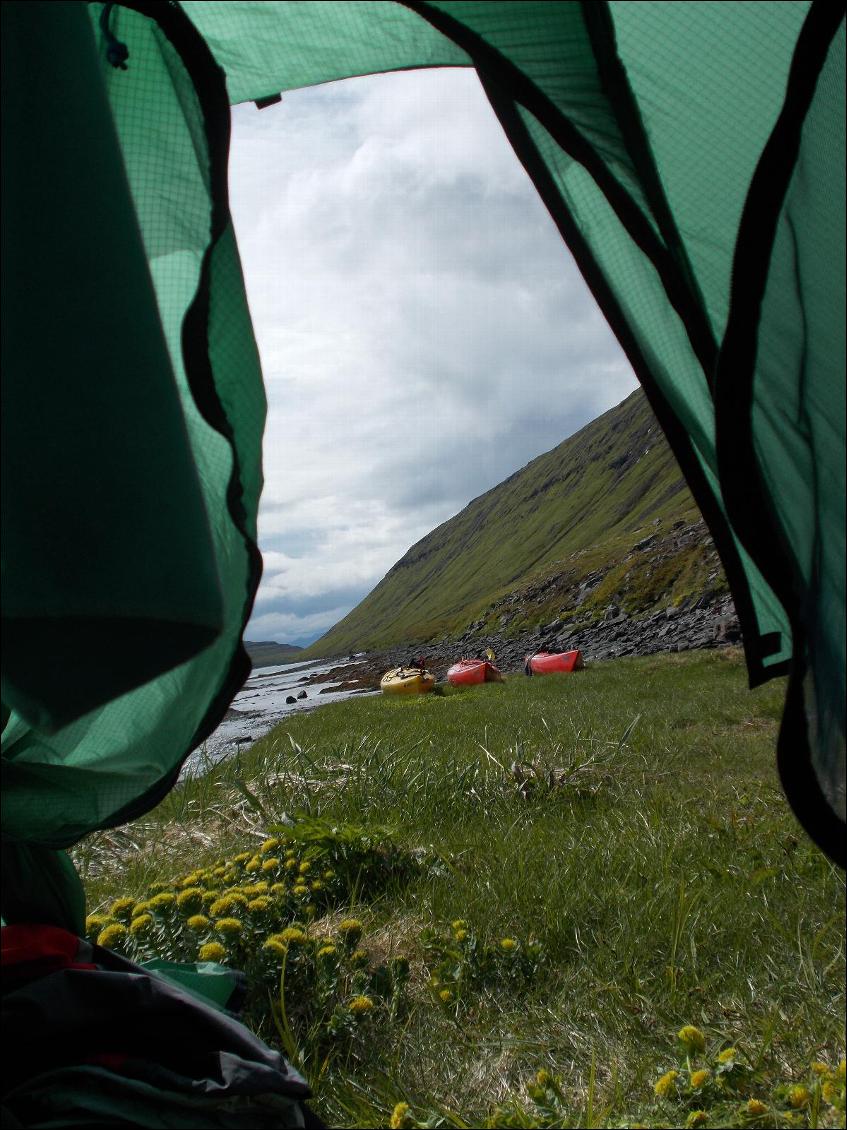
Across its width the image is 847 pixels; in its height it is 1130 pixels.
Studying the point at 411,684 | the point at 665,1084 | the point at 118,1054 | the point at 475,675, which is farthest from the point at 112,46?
the point at 411,684

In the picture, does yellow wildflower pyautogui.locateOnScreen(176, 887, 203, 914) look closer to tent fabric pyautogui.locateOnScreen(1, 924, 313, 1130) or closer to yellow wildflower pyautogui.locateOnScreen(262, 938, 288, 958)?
yellow wildflower pyautogui.locateOnScreen(262, 938, 288, 958)

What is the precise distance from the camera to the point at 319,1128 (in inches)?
65.7

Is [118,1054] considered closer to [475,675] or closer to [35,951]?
[35,951]

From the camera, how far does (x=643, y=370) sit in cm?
196

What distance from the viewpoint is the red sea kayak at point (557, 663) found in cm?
2412

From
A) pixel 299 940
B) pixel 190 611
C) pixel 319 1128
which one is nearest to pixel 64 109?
pixel 190 611

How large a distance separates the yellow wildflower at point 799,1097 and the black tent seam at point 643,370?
91 centimetres

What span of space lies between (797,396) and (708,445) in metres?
0.31

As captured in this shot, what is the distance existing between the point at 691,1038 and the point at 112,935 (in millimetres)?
1766

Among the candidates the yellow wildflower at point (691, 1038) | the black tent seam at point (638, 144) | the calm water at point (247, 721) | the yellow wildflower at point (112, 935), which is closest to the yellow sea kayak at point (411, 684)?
the calm water at point (247, 721)

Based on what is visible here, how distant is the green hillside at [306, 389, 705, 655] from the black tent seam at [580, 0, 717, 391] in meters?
66.7

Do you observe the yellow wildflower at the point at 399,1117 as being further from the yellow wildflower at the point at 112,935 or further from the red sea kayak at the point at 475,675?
the red sea kayak at the point at 475,675

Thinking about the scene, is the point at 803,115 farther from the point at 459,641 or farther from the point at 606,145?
the point at 459,641

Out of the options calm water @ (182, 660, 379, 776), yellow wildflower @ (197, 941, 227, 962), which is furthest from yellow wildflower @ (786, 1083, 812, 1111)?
yellow wildflower @ (197, 941, 227, 962)
